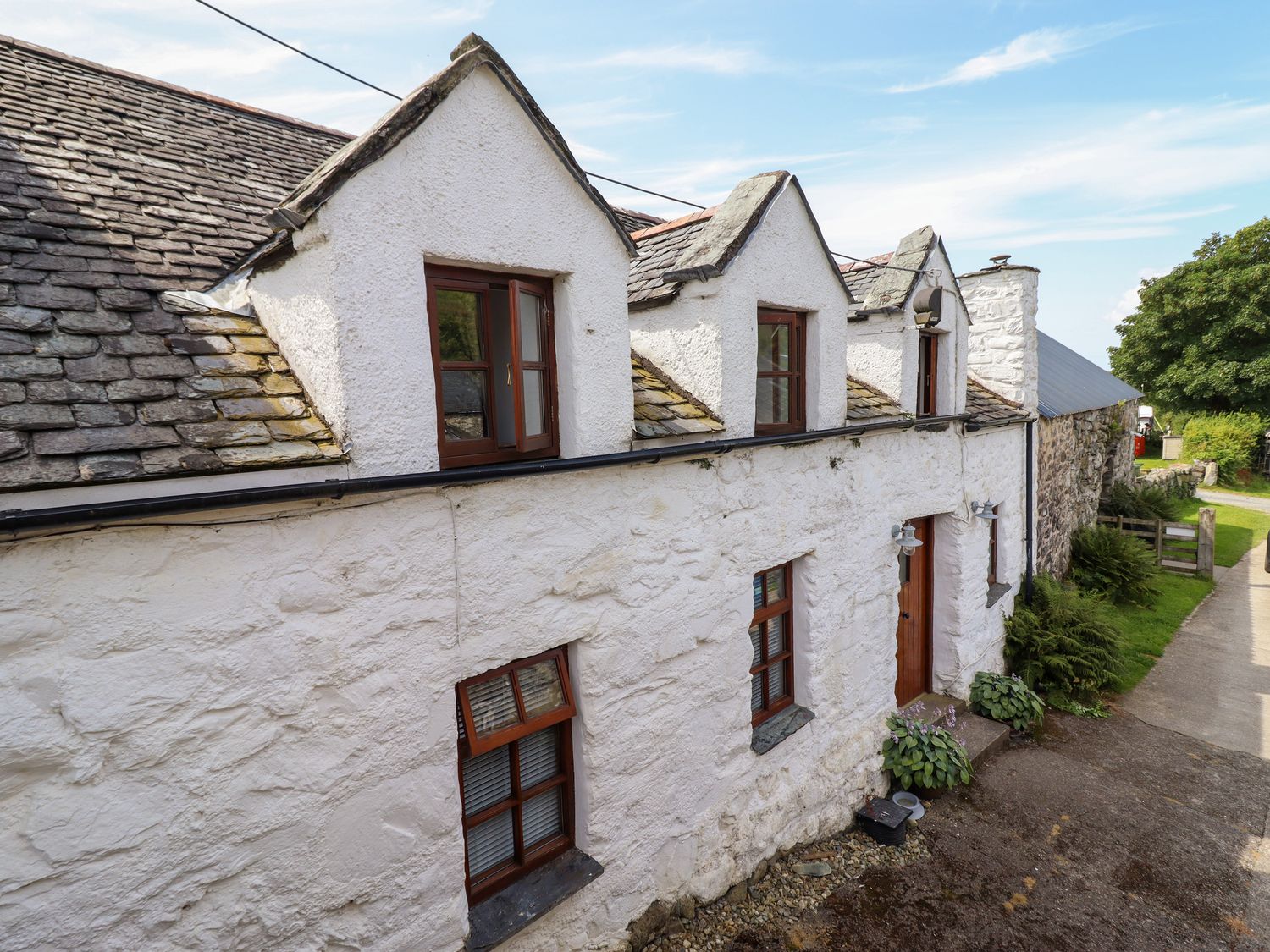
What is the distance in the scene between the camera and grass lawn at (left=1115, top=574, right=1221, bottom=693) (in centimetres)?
960

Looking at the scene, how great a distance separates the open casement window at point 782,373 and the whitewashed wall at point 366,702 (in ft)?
1.20

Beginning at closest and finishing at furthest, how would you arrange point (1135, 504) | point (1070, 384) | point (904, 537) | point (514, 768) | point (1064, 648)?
point (514, 768) < point (904, 537) < point (1064, 648) < point (1070, 384) < point (1135, 504)

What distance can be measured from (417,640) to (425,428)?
1.03 metres

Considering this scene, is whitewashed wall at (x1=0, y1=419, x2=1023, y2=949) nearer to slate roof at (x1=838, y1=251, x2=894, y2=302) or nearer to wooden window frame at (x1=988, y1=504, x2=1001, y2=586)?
slate roof at (x1=838, y1=251, x2=894, y2=302)

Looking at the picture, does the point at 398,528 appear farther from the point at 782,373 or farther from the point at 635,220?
the point at 635,220

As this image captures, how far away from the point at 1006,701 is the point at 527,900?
22.1 ft

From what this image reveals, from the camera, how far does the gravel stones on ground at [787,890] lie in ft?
14.8

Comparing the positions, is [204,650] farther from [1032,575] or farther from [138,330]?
[1032,575]

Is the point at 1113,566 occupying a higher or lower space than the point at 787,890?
higher

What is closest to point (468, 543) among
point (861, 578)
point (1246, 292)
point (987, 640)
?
point (861, 578)

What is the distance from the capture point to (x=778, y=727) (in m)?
5.33

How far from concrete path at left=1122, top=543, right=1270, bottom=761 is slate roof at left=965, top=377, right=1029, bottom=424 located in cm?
410

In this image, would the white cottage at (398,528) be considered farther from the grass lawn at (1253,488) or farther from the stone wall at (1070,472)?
the grass lawn at (1253,488)

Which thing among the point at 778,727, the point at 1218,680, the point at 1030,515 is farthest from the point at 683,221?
the point at 1218,680
